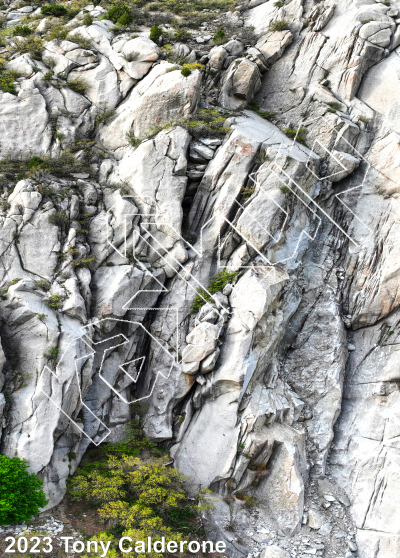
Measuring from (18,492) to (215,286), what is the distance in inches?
483

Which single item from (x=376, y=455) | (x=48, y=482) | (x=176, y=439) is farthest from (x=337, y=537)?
(x=48, y=482)

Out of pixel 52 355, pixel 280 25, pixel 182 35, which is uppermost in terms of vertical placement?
pixel 280 25

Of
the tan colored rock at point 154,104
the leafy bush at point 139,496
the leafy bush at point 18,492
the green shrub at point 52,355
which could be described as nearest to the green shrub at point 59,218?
the green shrub at point 52,355

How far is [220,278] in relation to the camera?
2316 cm

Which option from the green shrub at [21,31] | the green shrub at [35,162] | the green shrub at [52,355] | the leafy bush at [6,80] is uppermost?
the green shrub at [21,31]

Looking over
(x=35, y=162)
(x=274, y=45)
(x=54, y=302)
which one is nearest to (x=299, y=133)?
(x=274, y=45)

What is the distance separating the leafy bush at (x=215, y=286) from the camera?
22891 millimetres

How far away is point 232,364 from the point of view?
69.3 ft

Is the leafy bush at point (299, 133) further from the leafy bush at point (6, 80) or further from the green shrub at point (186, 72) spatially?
the leafy bush at point (6, 80)

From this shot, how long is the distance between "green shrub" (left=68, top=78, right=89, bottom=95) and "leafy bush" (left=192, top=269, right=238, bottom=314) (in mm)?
15537

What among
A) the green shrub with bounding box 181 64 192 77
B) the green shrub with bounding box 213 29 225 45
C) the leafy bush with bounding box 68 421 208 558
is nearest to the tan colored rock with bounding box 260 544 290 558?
the leafy bush with bounding box 68 421 208 558

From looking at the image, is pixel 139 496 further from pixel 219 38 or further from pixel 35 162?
pixel 219 38

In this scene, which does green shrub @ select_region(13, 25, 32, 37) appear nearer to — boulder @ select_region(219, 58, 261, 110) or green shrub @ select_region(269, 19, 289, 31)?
boulder @ select_region(219, 58, 261, 110)

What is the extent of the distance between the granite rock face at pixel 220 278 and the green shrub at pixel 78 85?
9cm
